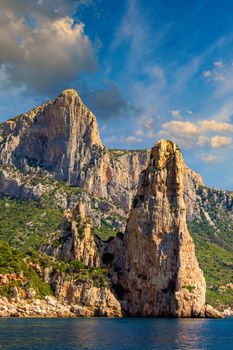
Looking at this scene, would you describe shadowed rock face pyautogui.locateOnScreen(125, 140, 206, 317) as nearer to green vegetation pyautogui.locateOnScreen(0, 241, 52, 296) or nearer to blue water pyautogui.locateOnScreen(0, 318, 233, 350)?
green vegetation pyautogui.locateOnScreen(0, 241, 52, 296)

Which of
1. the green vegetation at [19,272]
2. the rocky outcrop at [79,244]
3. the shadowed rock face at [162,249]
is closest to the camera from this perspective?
the green vegetation at [19,272]

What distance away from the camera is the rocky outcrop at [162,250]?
150750 millimetres

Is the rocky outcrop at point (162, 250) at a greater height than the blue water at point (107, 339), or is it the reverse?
the rocky outcrop at point (162, 250)

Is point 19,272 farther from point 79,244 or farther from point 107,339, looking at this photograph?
point 107,339

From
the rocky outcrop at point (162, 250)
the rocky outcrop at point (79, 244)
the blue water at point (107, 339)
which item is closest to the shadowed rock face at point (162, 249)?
the rocky outcrop at point (162, 250)

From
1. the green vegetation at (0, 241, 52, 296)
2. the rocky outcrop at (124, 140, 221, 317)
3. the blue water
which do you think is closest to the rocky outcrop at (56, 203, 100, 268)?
the rocky outcrop at (124, 140, 221, 317)

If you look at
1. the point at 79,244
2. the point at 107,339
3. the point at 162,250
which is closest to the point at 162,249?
the point at 162,250

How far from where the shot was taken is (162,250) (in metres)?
155

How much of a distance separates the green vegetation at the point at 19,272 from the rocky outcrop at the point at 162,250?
28165mm

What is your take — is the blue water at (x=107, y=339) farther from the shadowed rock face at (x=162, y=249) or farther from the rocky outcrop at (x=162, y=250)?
the shadowed rock face at (x=162, y=249)

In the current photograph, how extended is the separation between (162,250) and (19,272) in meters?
42.7

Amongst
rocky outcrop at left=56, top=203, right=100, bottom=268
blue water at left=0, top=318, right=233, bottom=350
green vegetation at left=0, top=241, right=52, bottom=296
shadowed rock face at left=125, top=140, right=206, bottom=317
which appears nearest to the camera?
blue water at left=0, top=318, right=233, bottom=350

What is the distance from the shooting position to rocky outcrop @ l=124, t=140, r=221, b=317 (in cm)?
15075

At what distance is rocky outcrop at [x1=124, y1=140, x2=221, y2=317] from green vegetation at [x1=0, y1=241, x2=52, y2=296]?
92.4 ft
